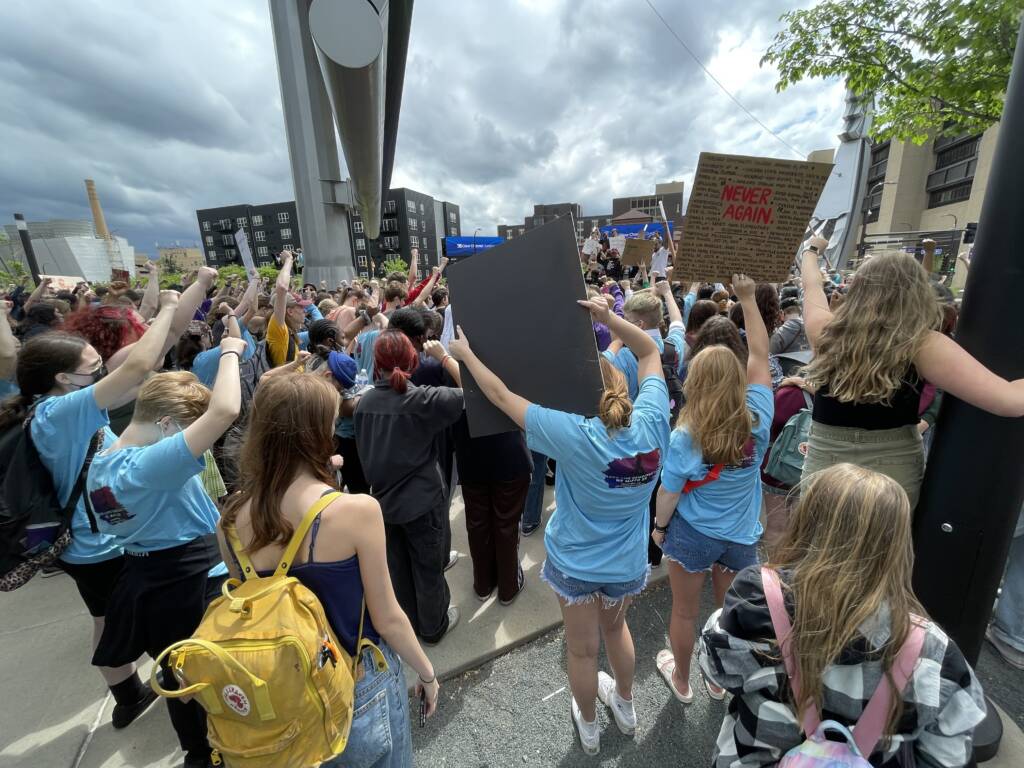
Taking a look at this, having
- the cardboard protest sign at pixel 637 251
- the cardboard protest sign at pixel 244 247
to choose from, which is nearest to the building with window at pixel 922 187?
the cardboard protest sign at pixel 637 251

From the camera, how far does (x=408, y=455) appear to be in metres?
2.53

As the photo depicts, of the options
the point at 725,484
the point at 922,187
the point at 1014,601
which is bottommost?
the point at 1014,601

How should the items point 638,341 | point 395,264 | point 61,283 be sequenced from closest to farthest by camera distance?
point 638,341 < point 61,283 < point 395,264

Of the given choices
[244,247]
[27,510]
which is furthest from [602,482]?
[244,247]

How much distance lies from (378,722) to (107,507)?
1.39 metres

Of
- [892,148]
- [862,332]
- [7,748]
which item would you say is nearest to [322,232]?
[7,748]

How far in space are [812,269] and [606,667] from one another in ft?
8.50

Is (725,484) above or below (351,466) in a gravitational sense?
above

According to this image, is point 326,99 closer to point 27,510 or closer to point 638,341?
point 27,510

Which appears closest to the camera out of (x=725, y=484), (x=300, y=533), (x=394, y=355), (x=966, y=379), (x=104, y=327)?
(x=300, y=533)

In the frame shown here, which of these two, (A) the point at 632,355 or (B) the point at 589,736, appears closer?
(B) the point at 589,736

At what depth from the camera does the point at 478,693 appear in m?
2.56

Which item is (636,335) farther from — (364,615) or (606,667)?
(606,667)

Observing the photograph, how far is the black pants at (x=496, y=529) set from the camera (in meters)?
3.09
